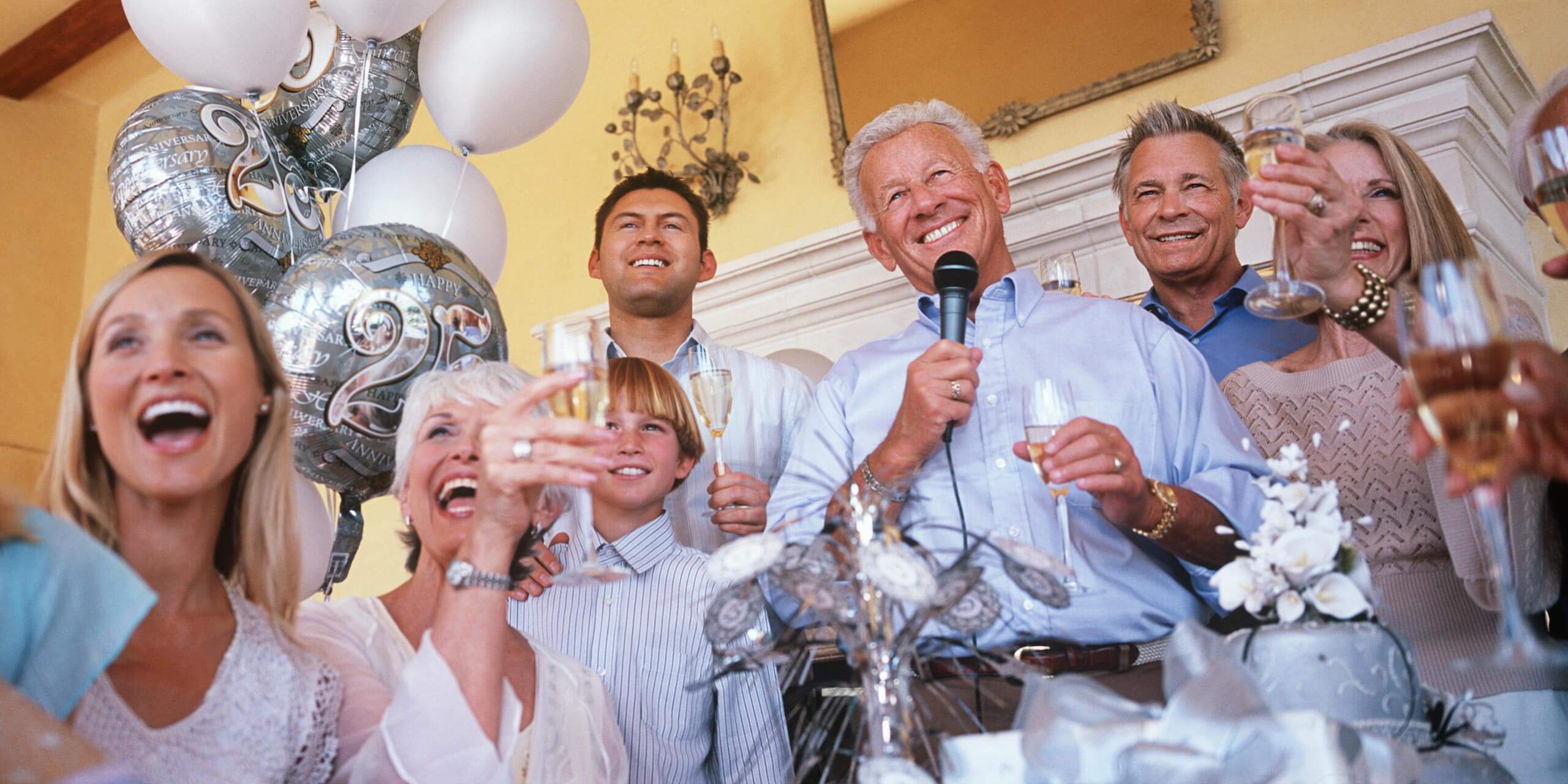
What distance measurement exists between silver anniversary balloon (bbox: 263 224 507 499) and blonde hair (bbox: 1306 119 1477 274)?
1451mm

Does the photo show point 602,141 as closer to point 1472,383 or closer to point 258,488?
point 258,488

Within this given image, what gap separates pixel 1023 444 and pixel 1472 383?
0.65 metres

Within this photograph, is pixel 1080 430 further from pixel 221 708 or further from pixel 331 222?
pixel 331 222

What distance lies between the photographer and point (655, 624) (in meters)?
2.16

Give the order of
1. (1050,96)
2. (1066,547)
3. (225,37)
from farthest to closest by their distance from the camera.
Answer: (1050,96)
(225,37)
(1066,547)

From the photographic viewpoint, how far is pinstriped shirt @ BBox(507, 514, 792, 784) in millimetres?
2031

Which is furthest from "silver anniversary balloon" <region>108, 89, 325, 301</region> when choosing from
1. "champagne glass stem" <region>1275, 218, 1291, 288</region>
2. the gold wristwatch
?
"champagne glass stem" <region>1275, 218, 1291, 288</region>

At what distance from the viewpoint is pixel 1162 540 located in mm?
1686

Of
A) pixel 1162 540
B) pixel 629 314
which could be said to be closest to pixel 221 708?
pixel 1162 540

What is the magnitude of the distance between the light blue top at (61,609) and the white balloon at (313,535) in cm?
118

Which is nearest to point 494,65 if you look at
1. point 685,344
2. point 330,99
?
point 330,99

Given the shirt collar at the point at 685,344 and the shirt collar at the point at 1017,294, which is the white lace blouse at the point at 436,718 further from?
the shirt collar at the point at 685,344

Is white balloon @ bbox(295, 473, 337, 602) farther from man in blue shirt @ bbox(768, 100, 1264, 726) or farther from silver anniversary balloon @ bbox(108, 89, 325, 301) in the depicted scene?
man in blue shirt @ bbox(768, 100, 1264, 726)

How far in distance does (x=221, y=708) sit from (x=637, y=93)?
331 cm
